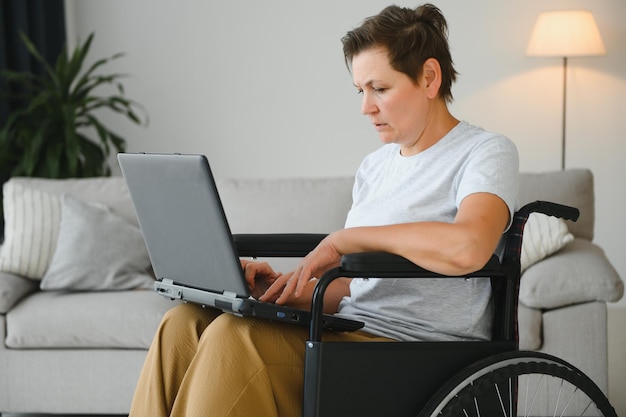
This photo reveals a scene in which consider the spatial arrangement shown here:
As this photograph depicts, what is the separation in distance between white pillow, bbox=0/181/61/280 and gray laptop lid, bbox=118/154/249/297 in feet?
5.04

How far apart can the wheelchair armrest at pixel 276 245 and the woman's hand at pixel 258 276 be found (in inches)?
0.9

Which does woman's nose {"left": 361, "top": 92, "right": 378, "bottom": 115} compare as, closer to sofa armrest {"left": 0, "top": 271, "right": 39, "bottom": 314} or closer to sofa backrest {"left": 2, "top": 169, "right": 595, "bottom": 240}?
sofa backrest {"left": 2, "top": 169, "right": 595, "bottom": 240}

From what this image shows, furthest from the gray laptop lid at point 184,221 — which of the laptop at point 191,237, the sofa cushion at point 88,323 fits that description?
the sofa cushion at point 88,323

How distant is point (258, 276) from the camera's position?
1.87m

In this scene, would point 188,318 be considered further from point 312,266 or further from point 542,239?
point 542,239

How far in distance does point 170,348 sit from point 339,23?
3.29 metres

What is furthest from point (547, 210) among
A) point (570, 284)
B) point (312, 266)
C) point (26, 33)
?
point (26, 33)

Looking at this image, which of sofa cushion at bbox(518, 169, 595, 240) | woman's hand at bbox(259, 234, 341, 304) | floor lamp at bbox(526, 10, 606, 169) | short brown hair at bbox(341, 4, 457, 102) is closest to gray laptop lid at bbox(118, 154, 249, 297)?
woman's hand at bbox(259, 234, 341, 304)

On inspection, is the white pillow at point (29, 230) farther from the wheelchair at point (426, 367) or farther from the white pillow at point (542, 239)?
the wheelchair at point (426, 367)

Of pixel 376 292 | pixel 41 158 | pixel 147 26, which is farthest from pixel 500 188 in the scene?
pixel 147 26

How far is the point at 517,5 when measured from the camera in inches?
181

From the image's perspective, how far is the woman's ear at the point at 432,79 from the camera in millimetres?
1711

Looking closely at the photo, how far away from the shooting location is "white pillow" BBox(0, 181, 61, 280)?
3.12 m

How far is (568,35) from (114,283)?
2.41 metres
